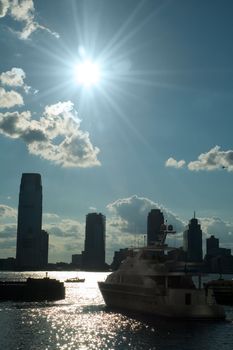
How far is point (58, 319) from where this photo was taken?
247ft

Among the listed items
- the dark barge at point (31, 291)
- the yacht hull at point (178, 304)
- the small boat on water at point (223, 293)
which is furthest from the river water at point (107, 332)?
the small boat on water at point (223, 293)

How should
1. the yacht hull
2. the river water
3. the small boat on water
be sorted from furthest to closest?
the small boat on water, the yacht hull, the river water

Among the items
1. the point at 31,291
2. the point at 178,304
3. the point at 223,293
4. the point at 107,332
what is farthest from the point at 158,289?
the point at 223,293

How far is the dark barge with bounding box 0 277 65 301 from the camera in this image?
358 ft

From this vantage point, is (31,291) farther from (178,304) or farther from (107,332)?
(107,332)

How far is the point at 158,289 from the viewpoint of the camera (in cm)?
7338

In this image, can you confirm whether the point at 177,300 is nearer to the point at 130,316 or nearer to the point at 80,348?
the point at 130,316

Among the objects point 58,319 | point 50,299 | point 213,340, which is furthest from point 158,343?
point 50,299

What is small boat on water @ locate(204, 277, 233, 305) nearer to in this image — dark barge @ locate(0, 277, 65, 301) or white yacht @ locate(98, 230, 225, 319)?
dark barge @ locate(0, 277, 65, 301)

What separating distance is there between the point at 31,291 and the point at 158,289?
44437 millimetres

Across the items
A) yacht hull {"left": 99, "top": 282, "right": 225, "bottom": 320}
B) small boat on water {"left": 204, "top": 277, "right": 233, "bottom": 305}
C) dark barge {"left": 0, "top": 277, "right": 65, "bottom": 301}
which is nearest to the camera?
yacht hull {"left": 99, "top": 282, "right": 225, "bottom": 320}

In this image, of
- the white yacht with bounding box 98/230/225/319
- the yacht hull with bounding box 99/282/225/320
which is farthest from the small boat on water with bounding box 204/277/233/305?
the yacht hull with bounding box 99/282/225/320

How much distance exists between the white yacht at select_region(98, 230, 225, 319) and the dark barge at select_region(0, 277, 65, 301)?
2438cm

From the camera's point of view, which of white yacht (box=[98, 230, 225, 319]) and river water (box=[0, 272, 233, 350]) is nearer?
river water (box=[0, 272, 233, 350])
